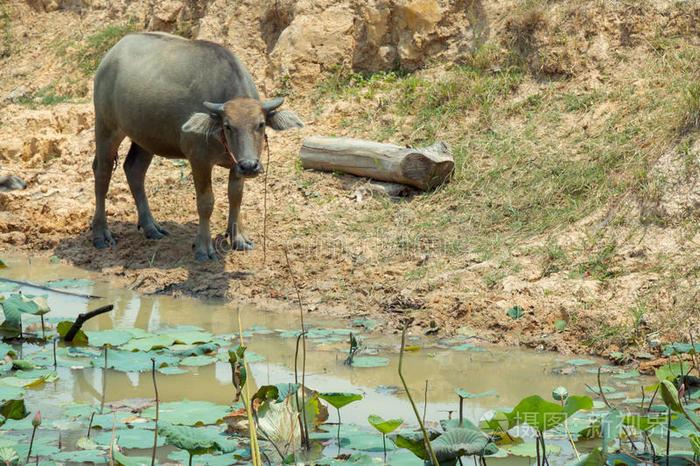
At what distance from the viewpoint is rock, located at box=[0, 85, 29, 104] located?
1269cm

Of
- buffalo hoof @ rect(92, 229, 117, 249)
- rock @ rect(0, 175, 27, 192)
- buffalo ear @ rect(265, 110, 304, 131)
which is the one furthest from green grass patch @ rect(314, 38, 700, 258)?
rock @ rect(0, 175, 27, 192)

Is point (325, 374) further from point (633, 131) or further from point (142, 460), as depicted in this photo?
point (633, 131)

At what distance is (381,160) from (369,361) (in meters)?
3.78

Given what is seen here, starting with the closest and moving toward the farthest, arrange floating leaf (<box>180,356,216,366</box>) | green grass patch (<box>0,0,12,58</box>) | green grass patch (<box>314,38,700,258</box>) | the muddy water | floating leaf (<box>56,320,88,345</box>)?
the muddy water → floating leaf (<box>180,356,216,366</box>) → floating leaf (<box>56,320,88,345</box>) → green grass patch (<box>314,38,700,258</box>) → green grass patch (<box>0,0,12,58</box>)

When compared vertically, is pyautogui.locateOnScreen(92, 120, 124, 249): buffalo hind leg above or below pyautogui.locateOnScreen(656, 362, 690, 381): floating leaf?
below

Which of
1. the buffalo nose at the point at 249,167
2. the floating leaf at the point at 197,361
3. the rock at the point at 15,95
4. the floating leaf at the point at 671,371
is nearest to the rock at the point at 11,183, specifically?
the rock at the point at 15,95

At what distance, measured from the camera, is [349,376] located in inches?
172

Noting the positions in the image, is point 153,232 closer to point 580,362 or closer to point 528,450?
point 580,362

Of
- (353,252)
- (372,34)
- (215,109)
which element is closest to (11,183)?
(215,109)

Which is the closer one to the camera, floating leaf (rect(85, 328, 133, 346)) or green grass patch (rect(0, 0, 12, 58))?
floating leaf (rect(85, 328, 133, 346))

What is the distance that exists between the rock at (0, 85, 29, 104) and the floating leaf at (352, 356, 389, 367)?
1029 centimetres

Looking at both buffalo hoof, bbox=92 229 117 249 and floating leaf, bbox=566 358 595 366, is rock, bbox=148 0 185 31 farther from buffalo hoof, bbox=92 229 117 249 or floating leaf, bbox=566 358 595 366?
floating leaf, bbox=566 358 595 366

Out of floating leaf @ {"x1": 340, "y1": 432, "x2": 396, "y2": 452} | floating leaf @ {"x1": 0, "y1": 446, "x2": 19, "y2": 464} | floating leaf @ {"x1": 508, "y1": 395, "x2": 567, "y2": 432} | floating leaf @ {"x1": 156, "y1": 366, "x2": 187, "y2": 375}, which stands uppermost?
floating leaf @ {"x1": 508, "y1": 395, "x2": 567, "y2": 432}

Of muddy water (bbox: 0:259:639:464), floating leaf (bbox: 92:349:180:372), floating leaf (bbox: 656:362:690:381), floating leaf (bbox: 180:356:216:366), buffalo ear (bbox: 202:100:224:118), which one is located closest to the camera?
floating leaf (bbox: 656:362:690:381)
